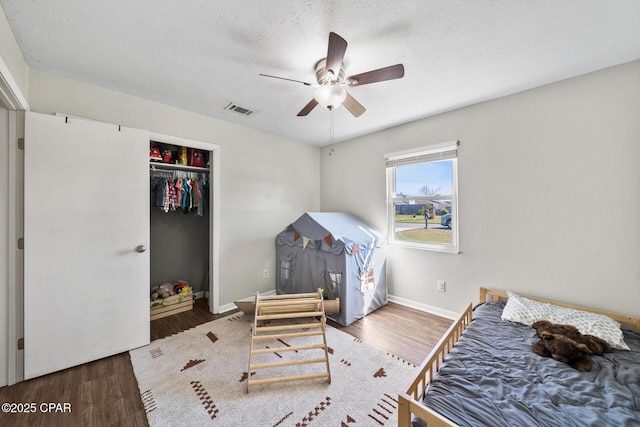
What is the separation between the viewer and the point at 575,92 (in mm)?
2010

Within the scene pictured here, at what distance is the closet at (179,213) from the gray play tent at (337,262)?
3.99 feet

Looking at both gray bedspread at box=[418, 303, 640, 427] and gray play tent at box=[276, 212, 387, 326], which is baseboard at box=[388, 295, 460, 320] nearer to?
gray play tent at box=[276, 212, 387, 326]

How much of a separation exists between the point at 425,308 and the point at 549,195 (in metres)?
1.78

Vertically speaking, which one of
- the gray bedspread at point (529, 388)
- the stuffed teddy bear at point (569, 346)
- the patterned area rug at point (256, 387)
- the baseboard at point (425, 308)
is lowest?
the patterned area rug at point (256, 387)

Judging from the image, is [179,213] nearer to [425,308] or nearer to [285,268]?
[285,268]

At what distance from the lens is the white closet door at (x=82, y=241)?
Result: 1.76 meters

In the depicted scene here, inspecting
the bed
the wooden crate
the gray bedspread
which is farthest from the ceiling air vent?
the gray bedspread

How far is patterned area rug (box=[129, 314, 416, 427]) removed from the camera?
144 centimetres

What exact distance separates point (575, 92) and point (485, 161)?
82 cm

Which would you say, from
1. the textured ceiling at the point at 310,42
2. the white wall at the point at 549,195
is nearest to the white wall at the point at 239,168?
the textured ceiling at the point at 310,42

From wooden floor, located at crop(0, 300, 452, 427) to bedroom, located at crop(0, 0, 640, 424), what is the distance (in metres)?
0.59

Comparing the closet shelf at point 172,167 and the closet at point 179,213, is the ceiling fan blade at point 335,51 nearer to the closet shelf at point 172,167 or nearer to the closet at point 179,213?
the closet at point 179,213

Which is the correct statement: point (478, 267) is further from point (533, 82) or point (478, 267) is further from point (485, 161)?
point (533, 82)

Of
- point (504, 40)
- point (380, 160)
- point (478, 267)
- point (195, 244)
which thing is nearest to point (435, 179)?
point (380, 160)
